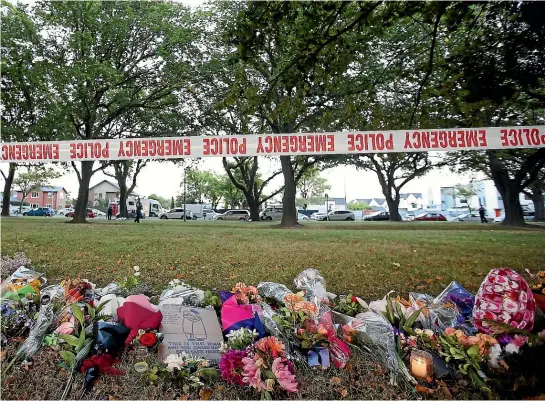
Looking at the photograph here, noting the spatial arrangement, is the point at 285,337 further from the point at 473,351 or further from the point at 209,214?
the point at 209,214

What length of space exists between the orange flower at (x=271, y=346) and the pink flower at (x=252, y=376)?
0.29 ft

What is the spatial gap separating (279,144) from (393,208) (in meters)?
1.08

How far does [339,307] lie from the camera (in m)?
2.06

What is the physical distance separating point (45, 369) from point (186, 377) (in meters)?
0.73

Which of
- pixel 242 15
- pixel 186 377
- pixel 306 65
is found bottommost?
pixel 186 377

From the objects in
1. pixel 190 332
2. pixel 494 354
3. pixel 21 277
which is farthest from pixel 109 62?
pixel 494 354

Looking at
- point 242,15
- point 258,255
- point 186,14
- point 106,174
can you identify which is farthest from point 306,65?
point 106,174

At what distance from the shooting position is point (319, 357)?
1667 mm

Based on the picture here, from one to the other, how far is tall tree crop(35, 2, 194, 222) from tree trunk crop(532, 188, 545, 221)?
9.48ft

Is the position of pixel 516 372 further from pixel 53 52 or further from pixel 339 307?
pixel 53 52

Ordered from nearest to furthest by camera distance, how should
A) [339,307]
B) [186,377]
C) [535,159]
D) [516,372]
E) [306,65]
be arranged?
[516,372] < [186,377] < [339,307] < [535,159] < [306,65]

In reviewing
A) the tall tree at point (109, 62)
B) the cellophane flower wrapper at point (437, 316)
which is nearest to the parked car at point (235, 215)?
the tall tree at point (109, 62)

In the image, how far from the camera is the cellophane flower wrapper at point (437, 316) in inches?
71.6

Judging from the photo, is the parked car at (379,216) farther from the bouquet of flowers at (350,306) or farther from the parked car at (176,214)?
the parked car at (176,214)
